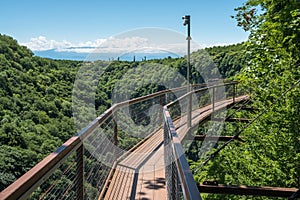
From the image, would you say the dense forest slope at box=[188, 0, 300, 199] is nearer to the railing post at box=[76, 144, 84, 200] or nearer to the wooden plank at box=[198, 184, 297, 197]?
the wooden plank at box=[198, 184, 297, 197]

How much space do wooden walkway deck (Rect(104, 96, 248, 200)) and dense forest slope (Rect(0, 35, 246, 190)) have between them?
358 centimetres

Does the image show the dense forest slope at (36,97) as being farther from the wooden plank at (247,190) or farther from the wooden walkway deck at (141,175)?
the wooden plank at (247,190)

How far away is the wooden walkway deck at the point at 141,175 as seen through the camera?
120 inches

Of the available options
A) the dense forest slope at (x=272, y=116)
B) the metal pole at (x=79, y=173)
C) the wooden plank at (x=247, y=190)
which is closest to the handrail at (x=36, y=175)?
the metal pole at (x=79, y=173)

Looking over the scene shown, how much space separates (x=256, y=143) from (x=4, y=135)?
73.3ft

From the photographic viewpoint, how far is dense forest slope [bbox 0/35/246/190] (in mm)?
12625

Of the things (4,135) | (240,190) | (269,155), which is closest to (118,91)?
→ (269,155)

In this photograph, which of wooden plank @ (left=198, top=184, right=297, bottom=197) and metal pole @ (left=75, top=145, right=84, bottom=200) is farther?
wooden plank @ (left=198, top=184, right=297, bottom=197)

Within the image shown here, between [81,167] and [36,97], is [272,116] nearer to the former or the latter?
[81,167]

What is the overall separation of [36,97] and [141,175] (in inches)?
1222

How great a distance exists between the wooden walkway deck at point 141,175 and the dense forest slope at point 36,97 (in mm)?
3577

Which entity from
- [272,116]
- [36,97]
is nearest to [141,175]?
[272,116]

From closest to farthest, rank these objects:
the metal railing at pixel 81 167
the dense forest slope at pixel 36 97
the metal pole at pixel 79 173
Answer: the metal railing at pixel 81 167 < the metal pole at pixel 79 173 < the dense forest slope at pixel 36 97

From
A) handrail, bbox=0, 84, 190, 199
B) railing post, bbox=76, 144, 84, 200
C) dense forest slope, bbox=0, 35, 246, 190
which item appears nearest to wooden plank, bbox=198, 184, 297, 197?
railing post, bbox=76, 144, 84, 200
